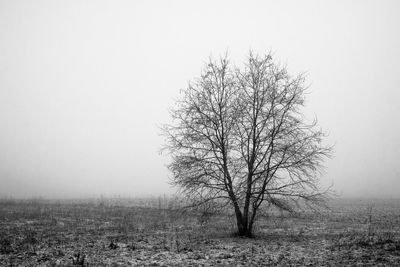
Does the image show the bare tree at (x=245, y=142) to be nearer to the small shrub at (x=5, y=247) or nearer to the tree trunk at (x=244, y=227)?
the tree trunk at (x=244, y=227)

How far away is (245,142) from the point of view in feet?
57.4

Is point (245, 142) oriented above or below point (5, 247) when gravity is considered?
above

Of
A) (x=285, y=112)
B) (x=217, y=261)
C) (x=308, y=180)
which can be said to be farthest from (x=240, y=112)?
(x=217, y=261)

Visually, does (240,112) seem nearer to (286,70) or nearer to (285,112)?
(285,112)

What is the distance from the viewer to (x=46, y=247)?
45.8ft

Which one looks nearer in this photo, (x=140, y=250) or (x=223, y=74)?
(x=140, y=250)

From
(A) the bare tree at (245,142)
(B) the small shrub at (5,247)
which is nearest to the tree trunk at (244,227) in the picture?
(A) the bare tree at (245,142)

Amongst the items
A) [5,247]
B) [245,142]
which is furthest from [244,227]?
[5,247]

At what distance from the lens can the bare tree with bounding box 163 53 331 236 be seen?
1658 centimetres

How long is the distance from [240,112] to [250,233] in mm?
6954

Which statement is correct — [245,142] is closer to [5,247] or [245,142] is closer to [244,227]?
[244,227]

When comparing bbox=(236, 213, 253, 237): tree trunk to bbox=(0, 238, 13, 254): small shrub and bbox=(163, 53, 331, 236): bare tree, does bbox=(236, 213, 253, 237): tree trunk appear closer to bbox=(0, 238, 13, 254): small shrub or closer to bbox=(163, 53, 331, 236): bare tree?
bbox=(163, 53, 331, 236): bare tree

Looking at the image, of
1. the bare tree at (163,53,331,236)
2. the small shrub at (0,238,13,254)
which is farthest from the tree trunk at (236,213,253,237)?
the small shrub at (0,238,13,254)

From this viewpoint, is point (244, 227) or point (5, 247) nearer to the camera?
point (5, 247)
